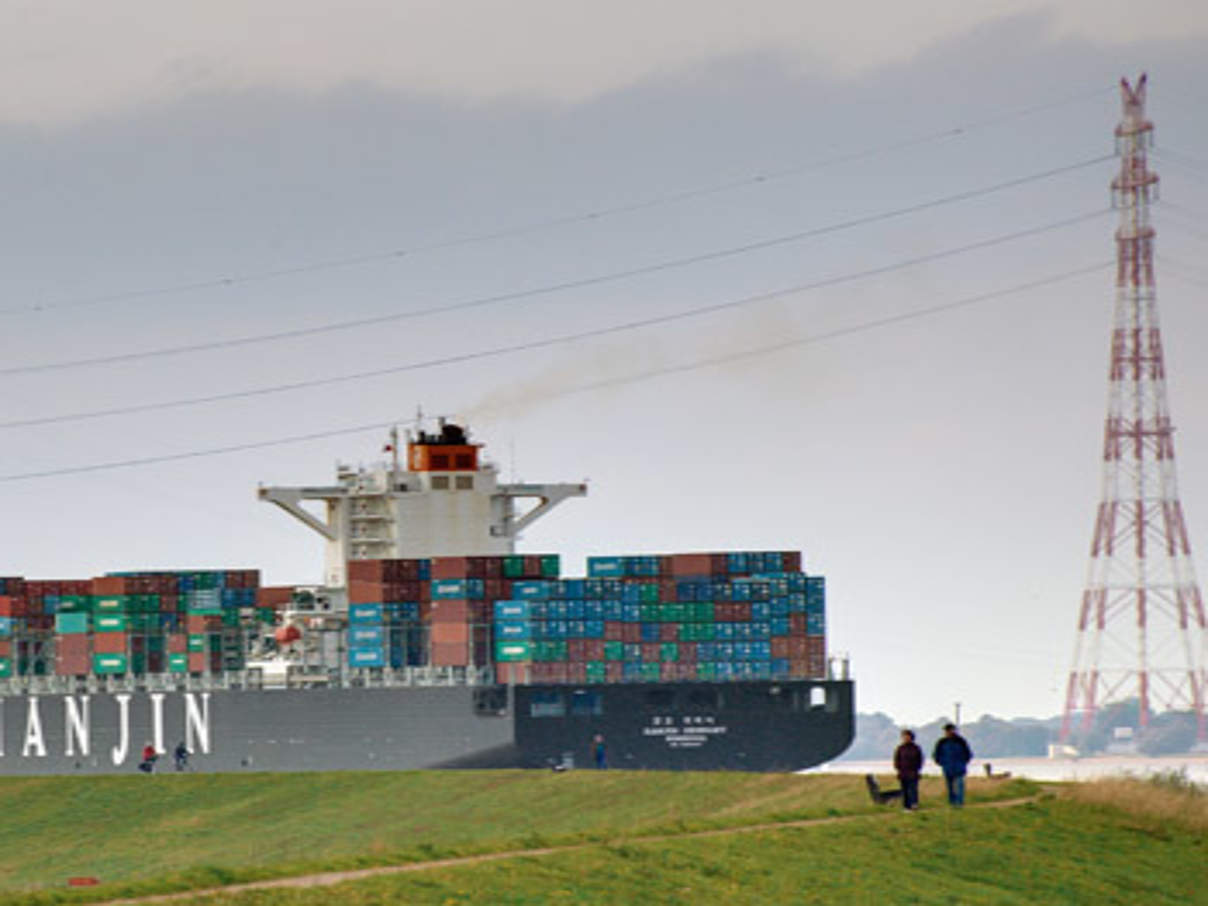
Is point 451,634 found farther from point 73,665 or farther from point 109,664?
point 73,665

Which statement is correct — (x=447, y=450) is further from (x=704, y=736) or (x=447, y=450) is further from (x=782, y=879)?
(x=782, y=879)

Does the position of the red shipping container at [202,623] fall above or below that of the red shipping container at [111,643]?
above

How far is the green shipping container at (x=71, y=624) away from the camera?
380 feet

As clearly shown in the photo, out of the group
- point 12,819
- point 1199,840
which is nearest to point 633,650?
point 12,819

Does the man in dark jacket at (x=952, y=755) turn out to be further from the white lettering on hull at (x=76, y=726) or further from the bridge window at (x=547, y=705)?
the white lettering on hull at (x=76, y=726)

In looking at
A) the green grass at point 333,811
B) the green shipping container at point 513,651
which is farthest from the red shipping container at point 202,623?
the green shipping container at point 513,651

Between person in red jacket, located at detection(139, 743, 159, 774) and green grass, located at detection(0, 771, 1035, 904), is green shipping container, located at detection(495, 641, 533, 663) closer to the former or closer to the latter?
green grass, located at detection(0, 771, 1035, 904)

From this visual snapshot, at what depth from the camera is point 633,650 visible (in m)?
99.9

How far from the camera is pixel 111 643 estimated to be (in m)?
114

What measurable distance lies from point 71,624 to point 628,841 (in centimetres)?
7082

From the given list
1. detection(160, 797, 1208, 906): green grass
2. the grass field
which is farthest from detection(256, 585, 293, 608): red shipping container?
detection(160, 797, 1208, 906): green grass

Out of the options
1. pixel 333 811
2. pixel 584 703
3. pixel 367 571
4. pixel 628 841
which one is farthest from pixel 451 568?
pixel 628 841

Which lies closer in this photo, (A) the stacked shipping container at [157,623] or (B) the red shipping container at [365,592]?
(B) the red shipping container at [365,592]

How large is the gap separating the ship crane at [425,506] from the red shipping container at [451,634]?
30.7 ft
